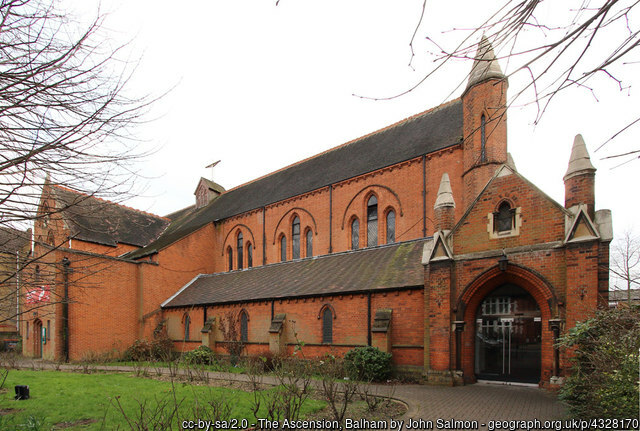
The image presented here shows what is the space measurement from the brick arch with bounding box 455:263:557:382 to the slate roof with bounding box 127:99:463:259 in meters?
7.03

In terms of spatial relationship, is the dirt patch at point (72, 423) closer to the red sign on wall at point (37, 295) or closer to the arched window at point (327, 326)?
the red sign on wall at point (37, 295)

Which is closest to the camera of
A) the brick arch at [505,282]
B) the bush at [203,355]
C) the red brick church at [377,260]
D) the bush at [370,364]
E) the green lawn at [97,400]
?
the green lawn at [97,400]

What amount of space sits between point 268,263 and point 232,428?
735 inches

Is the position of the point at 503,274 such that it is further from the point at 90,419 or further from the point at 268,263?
the point at 268,263

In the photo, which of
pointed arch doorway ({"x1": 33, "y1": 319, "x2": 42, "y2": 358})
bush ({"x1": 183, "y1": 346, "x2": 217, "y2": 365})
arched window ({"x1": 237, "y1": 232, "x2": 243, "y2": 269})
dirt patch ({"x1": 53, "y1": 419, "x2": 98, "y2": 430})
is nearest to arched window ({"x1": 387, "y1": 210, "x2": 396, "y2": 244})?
bush ({"x1": 183, "y1": 346, "x2": 217, "y2": 365})

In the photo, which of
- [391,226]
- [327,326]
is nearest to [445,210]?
[391,226]

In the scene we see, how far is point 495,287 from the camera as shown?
1305 cm

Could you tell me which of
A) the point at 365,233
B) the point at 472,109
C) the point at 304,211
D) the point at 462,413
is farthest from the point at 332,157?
the point at 462,413

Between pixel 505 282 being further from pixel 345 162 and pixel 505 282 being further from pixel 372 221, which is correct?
pixel 345 162

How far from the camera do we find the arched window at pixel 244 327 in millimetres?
21109

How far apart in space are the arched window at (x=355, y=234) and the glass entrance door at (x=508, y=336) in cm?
905

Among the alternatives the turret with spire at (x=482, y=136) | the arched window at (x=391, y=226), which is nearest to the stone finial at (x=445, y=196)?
the turret with spire at (x=482, y=136)

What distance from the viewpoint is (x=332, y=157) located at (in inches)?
1039

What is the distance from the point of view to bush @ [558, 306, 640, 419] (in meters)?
6.22
